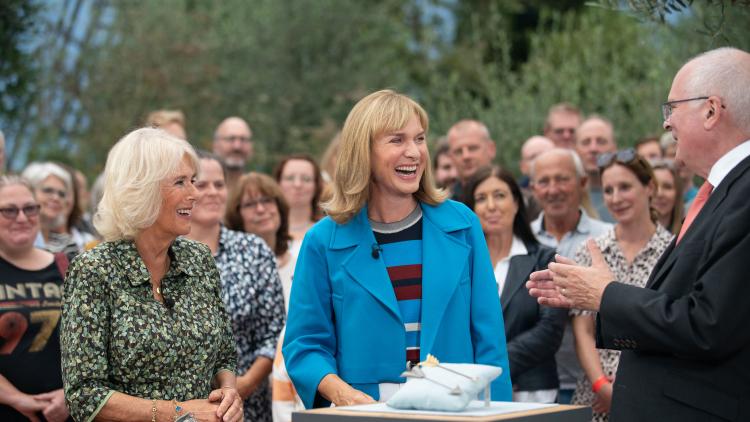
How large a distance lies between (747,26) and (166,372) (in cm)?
518

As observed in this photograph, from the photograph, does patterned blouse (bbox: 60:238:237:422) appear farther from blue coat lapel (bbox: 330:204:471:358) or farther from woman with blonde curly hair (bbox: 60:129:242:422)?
blue coat lapel (bbox: 330:204:471:358)

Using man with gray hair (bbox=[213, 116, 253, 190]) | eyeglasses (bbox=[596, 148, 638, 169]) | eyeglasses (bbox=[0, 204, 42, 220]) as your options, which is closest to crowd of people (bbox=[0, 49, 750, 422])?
eyeglasses (bbox=[0, 204, 42, 220])

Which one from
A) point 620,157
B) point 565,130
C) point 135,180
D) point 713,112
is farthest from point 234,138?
point 713,112

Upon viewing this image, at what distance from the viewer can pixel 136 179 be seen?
546cm

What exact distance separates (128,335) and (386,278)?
1.26 metres

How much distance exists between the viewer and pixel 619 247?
7.70 metres

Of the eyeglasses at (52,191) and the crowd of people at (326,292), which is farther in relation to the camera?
the eyeglasses at (52,191)

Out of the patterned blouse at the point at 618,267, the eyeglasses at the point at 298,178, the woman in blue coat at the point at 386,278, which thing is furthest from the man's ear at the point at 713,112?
the eyeglasses at the point at 298,178

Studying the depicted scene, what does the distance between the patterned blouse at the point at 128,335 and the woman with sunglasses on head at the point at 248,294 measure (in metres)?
1.75

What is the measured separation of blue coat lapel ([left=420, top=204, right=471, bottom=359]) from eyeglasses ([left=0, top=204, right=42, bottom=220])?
3.27m

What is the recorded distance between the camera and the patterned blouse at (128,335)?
5129 mm

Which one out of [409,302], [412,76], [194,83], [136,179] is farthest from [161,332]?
[412,76]

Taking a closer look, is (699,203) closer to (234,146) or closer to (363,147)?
(363,147)

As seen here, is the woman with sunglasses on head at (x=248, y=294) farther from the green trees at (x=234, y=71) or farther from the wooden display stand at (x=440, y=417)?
the green trees at (x=234, y=71)
